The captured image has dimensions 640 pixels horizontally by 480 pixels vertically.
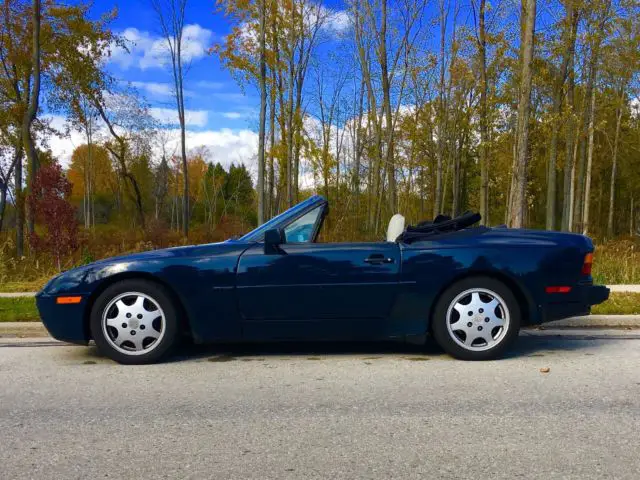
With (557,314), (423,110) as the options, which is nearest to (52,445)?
(557,314)

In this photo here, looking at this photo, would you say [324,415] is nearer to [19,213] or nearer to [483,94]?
[483,94]

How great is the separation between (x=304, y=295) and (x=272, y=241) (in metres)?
0.51

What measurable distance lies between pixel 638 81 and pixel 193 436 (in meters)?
31.0

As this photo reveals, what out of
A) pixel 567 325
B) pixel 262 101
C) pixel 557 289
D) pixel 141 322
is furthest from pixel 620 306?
pixel 262 101

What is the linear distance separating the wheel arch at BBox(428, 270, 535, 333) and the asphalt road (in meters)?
0.39

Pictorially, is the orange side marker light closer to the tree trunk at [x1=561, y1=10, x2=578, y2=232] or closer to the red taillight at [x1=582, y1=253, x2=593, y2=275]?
the red taillight at [x1=582, y1=253, x2=593, y2=275]

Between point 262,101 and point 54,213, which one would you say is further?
point 262,101

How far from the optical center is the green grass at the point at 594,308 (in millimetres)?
6684

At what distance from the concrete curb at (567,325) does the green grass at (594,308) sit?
23 cm

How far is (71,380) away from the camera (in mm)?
4395

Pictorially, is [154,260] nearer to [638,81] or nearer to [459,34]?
[459,34]

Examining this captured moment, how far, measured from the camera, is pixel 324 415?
11.4 feet

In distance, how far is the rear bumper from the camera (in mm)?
4828

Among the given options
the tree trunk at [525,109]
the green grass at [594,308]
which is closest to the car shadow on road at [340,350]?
the green grass at [594,308]
